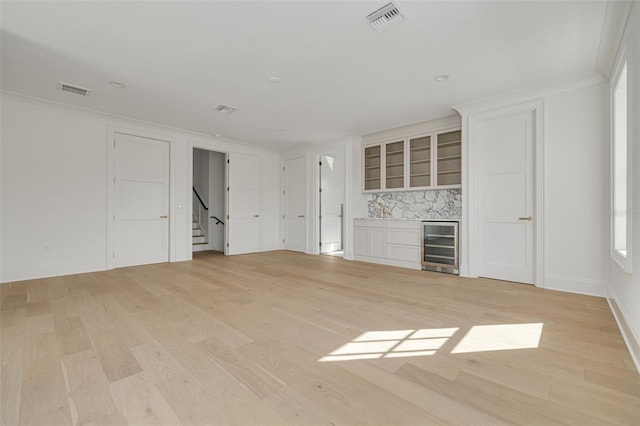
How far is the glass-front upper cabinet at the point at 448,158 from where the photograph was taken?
196 inches

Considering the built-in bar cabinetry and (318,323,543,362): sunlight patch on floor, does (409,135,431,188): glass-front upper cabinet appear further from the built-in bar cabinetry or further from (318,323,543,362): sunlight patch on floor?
(318,323,543,362): sunlight patch on floor

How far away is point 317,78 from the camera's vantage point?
3.64 meters

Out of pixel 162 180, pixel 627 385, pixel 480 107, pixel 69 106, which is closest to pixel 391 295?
pixel 627 385

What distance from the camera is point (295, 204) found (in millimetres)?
7691

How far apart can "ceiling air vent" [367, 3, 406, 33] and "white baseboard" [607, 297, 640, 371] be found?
9.91 ft

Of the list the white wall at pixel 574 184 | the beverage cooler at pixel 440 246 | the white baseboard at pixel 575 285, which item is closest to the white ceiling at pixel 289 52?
the white wall at pixel 574 184

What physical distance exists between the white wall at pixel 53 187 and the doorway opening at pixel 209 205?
248 centimetres

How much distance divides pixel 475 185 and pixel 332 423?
4.13 metres

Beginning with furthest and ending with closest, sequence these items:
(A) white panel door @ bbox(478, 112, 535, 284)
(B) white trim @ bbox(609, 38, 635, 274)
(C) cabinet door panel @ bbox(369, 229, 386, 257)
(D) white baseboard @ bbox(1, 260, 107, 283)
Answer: (C) cabinet door panel @ bbox(369, 229, 386, 257) → (D) white baseboard @ bbox(1, 260, 107, 283) → (A) white panel door @ bbox(478, 112, 535, 284) → (B) white trim @ bbox(609, 38, 635, 274)

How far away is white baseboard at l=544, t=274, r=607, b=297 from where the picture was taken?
348cm

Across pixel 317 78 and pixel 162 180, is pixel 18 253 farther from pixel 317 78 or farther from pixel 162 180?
pixel 317 78

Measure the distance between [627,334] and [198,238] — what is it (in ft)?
26.3

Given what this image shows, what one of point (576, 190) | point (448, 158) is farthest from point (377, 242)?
point (576, 190)

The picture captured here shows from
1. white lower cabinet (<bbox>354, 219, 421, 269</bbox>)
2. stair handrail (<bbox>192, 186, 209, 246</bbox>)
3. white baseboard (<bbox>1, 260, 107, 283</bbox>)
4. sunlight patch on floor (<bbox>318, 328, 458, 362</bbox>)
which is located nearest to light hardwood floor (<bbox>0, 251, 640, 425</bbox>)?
sunlight patch on floor (<bbox>318, 328, 458, 362</bbox>)
